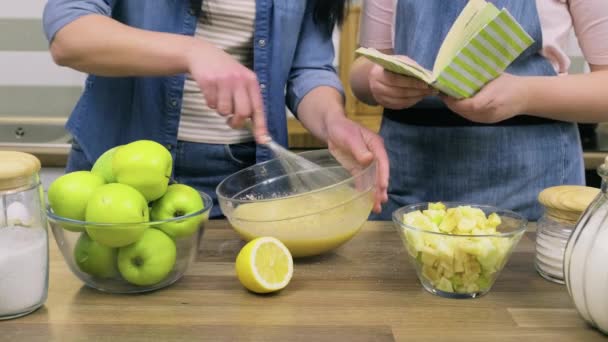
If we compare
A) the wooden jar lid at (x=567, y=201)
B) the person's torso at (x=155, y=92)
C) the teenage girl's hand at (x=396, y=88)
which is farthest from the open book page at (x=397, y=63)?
the person's torso at (x=155, y=92)

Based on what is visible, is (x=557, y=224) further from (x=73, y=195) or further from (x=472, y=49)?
(x=73, y=195)

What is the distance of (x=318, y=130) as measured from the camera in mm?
1265

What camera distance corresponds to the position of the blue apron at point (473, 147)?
52.6 inches

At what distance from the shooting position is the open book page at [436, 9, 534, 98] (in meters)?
0.90

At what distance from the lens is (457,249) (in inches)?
34.4

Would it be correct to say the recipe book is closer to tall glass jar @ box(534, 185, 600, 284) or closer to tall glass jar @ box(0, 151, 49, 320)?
tall glass jar @ box(534, 185, 600, 284)

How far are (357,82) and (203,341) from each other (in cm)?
82

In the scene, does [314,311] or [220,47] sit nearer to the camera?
[314,311]

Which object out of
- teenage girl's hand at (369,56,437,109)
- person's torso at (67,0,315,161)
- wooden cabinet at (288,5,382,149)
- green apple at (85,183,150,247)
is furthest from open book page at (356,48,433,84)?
wooden cabinet at (288,5,382,149)

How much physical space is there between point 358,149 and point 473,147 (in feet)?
1.18

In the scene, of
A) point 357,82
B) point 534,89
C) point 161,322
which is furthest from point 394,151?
point 161,322

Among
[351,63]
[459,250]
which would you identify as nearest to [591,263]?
[459,250]

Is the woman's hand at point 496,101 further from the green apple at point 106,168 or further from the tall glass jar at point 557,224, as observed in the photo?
the green apple at point 106,168

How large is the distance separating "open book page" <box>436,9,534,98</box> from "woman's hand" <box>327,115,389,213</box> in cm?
16
